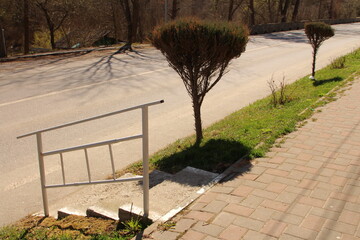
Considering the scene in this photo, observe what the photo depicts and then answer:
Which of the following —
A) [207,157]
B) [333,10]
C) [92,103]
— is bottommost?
[92,103]

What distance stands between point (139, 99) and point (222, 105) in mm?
2206

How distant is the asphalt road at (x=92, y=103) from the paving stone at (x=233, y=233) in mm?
2611

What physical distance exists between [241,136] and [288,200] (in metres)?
2.43

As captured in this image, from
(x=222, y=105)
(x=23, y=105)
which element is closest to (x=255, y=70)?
(x=222, y=105)

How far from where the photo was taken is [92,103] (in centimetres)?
965

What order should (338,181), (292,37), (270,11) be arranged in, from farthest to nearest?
1. (270,11)
2. (292,37)
3. (338,181)

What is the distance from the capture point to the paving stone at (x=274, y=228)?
3.34 meters

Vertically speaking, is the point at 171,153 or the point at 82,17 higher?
the point at 82,17

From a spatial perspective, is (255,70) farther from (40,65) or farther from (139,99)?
(40,65)

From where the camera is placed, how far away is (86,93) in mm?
10750

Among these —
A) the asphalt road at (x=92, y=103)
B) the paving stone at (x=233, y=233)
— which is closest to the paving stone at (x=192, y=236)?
the paving stone at (x=233, y=233)

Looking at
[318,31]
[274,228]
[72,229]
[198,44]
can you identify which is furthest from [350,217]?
[318,31]

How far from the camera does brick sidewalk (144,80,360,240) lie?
133 inches

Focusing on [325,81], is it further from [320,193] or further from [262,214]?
[262,214]
